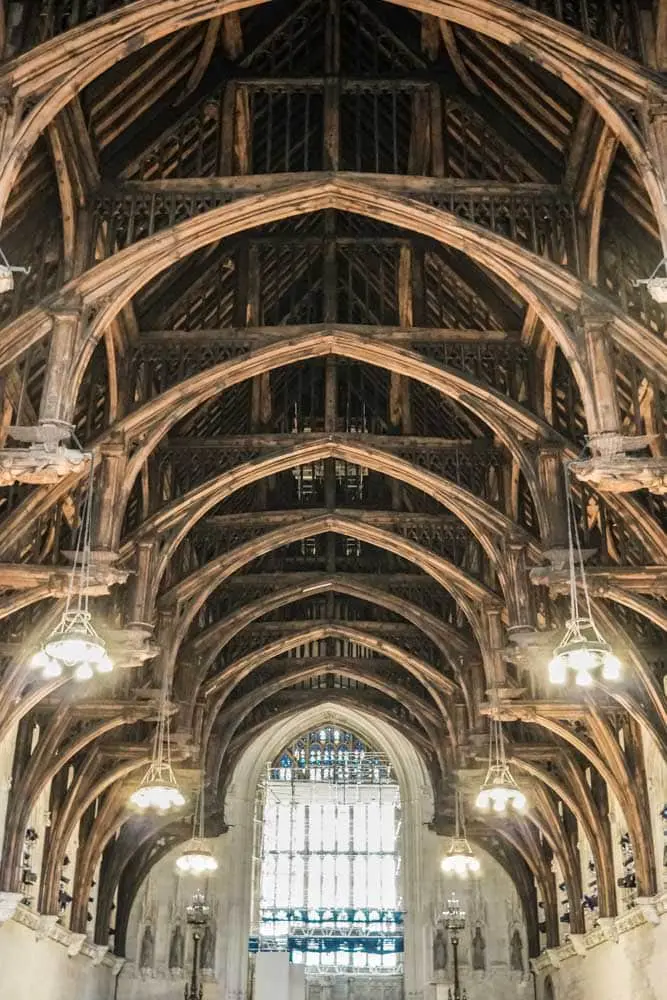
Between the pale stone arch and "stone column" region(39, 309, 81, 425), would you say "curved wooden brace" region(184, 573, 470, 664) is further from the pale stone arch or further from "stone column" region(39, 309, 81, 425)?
"stone column" region(39, 309, 81, 425)

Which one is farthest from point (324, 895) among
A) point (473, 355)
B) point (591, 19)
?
point (591, 19)

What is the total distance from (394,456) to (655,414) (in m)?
5.70

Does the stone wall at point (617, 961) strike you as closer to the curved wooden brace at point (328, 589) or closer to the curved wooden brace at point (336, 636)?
the curved wooden brace at point (336, 636)

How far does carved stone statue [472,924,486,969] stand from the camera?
104 ft

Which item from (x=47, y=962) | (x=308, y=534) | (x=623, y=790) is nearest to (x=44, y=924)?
(x=47, y=962)

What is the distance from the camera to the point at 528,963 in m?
31.5

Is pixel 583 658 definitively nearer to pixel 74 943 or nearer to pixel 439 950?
pixel 74 943

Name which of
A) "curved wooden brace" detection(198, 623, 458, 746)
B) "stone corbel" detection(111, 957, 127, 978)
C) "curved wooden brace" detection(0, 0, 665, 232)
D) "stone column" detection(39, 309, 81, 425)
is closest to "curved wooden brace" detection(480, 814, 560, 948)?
"curved wooden brace" detection(198, 623, 458, 746)

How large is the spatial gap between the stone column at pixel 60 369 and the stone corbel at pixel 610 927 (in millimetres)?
16520

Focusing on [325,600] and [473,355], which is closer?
[473,355]

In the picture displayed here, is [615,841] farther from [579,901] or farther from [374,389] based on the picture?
[374,389]

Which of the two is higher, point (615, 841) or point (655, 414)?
point (655, 414)

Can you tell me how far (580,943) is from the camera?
85.4 ft

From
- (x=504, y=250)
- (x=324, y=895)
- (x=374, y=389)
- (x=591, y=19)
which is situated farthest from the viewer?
(x=324, y=895)
